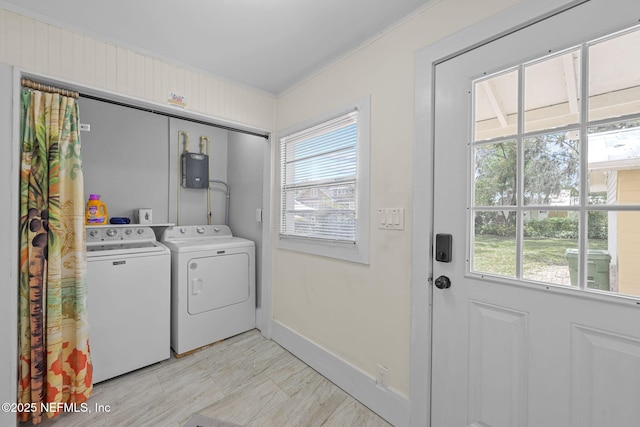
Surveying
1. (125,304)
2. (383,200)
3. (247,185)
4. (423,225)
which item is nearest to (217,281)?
(125,304)

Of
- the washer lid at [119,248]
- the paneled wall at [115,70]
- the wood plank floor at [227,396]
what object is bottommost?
the wood plank floor at [227,396]

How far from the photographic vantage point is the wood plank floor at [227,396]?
5.25 feet

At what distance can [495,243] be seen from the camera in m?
1.21

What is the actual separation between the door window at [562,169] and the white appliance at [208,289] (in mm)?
2140

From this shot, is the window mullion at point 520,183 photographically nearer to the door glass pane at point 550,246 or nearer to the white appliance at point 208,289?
the door glass pane at point 550,246

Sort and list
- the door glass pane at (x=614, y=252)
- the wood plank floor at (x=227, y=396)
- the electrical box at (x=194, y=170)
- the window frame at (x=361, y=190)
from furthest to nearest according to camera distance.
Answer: the electrical box at (x=194, y=170) < the window frame at (x=361, y=190) < the wood plank floor at (x=227, y=396) < the door glass pane at (x=614, y=252)

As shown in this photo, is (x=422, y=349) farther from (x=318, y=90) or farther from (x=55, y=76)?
(x=55, y=76)

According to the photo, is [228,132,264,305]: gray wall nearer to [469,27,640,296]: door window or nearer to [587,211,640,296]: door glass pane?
[469,27,640,296]: door window

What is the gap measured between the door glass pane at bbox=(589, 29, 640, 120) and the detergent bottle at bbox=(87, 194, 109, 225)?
3.33 m

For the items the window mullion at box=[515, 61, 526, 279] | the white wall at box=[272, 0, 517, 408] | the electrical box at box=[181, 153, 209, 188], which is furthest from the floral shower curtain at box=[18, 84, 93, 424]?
the window mullion at box=[515, 61, 526, 279]

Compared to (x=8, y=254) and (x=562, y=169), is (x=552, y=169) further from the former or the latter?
(x=8, y=254)

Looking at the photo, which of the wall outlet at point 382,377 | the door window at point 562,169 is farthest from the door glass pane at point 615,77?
the wall outlet at point 382,377

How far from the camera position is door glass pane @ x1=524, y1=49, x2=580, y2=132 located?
102 centimetres

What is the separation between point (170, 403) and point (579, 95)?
2.73 m
